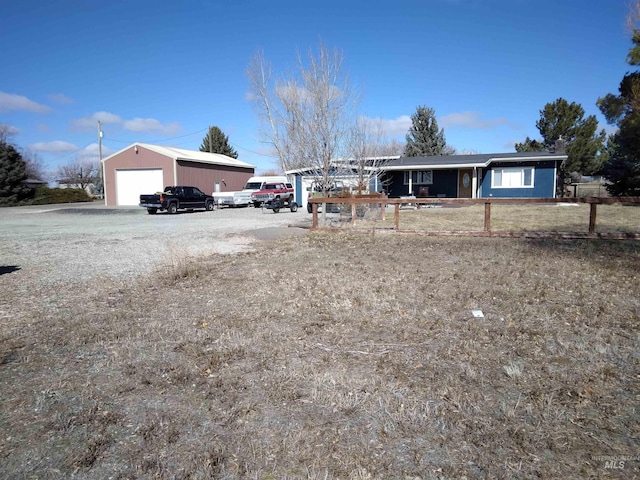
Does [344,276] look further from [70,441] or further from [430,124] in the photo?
[430,124]

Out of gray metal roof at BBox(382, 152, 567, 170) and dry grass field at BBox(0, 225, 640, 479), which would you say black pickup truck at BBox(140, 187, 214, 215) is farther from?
dry grass field at BBox(0, 225, 640, 479)

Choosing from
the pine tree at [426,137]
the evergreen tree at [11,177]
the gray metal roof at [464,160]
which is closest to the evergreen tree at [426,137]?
the pine tree at [426,137]

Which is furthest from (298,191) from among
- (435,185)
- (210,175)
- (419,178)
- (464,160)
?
(210,175)

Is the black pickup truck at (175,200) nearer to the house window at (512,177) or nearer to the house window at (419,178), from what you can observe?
the house window at (419,178)

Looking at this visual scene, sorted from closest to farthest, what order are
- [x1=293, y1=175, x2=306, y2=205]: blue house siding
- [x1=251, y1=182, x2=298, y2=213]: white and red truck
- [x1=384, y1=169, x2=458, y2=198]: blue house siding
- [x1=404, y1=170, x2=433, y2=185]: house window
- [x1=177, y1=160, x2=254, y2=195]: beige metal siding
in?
[x1=251, y1=182, x2=298, y2=213]: white and red truck < [x1=384, y1=169, x2=458, y2=198]: blue house siding < [x1=404, y1=170, x2=433, y2=185]: house window < [x1=293, y1=175, x2=306, y2=205]: blue house siding < [x1=177, y1=160, x2=254, y2=195]: beige metal siding

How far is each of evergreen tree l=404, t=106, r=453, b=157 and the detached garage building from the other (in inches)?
841

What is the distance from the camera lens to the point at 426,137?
4481cm

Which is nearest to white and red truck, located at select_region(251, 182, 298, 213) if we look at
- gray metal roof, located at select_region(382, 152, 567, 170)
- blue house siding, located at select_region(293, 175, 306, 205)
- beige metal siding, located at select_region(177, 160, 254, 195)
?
blue house siding, located at select_region(293, 175, 306, 205)

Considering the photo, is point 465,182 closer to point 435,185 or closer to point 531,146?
point 435,185

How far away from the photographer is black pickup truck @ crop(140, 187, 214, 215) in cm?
2358

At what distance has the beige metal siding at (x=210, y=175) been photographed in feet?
117

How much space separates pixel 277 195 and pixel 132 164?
1718cm

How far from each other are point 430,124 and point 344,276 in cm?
4178

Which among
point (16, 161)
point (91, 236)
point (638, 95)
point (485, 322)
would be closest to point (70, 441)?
point (485, 322)
